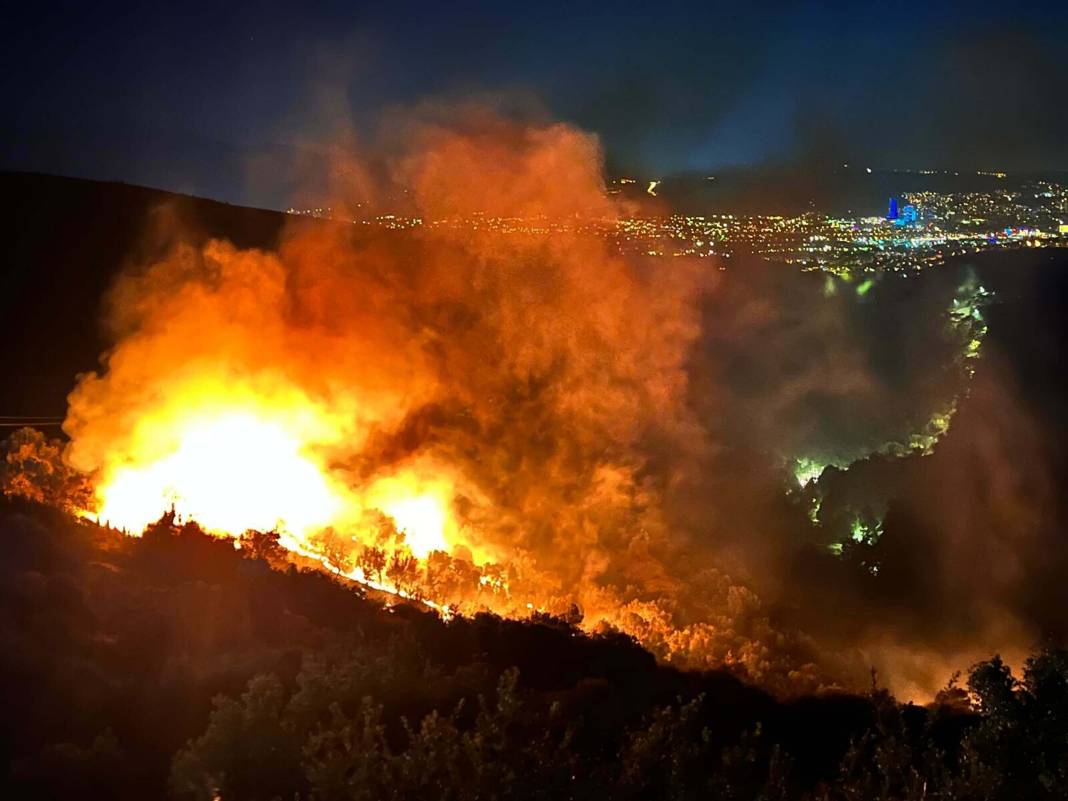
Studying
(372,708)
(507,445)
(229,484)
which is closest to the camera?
(372,708)

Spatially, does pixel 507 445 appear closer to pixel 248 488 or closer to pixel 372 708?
pixel 248 488

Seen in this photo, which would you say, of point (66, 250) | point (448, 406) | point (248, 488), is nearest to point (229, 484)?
point (248, 488)

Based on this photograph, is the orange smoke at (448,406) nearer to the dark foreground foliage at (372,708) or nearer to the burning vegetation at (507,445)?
the burning vegetation at (507,445)

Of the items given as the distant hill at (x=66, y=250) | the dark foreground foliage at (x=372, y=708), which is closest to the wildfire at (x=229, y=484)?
the dark foreground foliage at (x=372, y=708)

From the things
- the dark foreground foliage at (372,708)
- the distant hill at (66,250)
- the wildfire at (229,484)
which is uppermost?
the distant hill at (66,250)

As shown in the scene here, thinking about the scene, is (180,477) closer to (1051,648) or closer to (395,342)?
(395,342)

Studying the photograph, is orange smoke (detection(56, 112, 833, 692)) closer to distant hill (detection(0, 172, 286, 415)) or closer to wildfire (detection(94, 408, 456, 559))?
wildfire (detection(94, 408, 456, 559))
